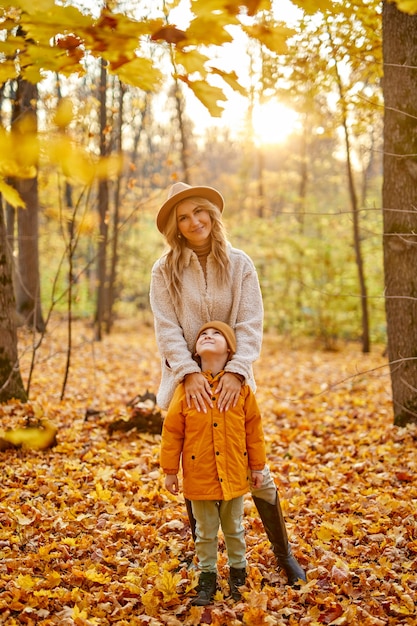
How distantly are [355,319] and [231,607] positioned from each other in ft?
33.3

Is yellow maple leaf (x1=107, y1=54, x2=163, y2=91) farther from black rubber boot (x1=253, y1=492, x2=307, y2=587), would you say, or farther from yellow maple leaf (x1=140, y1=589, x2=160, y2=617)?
yellow maple leaf (x1=140, y1=589, x2=160, y2=617)

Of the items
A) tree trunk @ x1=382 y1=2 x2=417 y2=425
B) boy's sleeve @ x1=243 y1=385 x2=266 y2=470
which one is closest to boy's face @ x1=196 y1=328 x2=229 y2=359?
boy's sleeve @ x1=243 y1=385 x2=266 y2=470

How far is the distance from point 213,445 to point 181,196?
130 centimetres

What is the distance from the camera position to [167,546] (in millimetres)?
3227

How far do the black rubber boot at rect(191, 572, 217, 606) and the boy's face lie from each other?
1.16 m

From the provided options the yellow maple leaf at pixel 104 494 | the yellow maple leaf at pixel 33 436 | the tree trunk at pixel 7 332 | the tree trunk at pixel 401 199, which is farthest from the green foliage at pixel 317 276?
the yellow maple leaf at pixel 104 494

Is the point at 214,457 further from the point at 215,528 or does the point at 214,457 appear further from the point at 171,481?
the point at 215,528

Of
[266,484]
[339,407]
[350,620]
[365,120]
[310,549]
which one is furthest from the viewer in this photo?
[339,407]

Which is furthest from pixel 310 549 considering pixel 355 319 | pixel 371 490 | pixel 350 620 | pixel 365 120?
pixel 355 319

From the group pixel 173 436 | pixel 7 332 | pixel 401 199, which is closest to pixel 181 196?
pixel 173 436

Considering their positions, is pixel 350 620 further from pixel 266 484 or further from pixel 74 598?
pixel 74 598

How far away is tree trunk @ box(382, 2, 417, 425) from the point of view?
4438 millimetres

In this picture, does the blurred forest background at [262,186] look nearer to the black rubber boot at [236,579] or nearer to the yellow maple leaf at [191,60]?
the yellow maple leaf at [191,60]

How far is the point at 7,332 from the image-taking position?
5203mm
